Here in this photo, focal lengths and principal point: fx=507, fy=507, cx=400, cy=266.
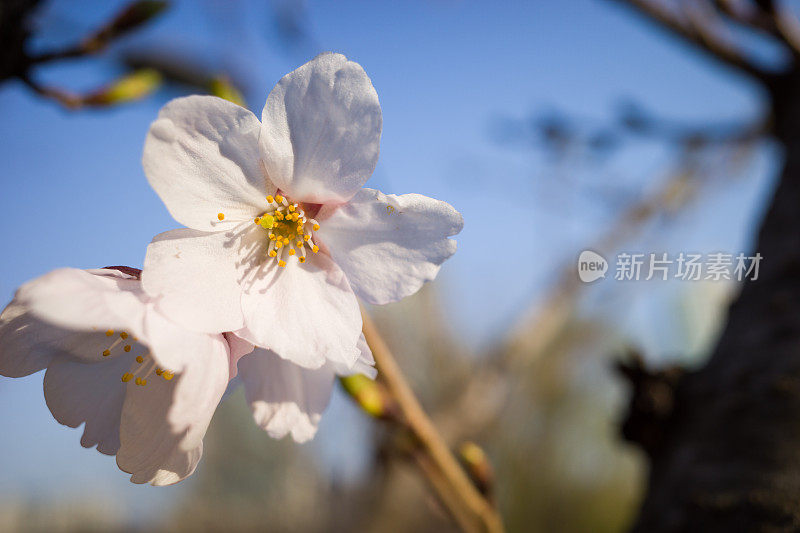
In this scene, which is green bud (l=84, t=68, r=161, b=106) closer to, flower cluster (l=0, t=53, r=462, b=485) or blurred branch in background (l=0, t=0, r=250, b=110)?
blurred branch in background (l=0, t=0, r=250, b=110)

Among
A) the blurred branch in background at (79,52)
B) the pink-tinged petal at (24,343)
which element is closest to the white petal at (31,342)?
the pink-tinged petal at (24,343)

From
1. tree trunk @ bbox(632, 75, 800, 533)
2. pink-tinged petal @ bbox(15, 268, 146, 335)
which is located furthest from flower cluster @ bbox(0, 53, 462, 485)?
tree trunk @ bbox(632, 75, 800, 533)

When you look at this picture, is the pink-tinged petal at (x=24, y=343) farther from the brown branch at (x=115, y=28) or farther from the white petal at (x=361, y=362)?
the brown branch at (x=115, y=28)

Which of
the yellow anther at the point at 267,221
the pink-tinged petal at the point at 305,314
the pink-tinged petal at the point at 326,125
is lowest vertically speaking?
the pink-tinged petal at the point at 305,314

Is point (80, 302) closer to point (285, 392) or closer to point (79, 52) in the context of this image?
point (285, 392)

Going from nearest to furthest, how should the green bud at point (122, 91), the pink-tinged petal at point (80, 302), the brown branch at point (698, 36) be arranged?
the pink-tinged petal at point (80, 302), the green bud at point (122, 91), the brown branch at point (698, 36)

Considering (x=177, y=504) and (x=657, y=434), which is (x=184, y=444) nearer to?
(x=657, y=434)

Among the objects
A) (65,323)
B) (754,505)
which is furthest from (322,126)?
(754,505)
